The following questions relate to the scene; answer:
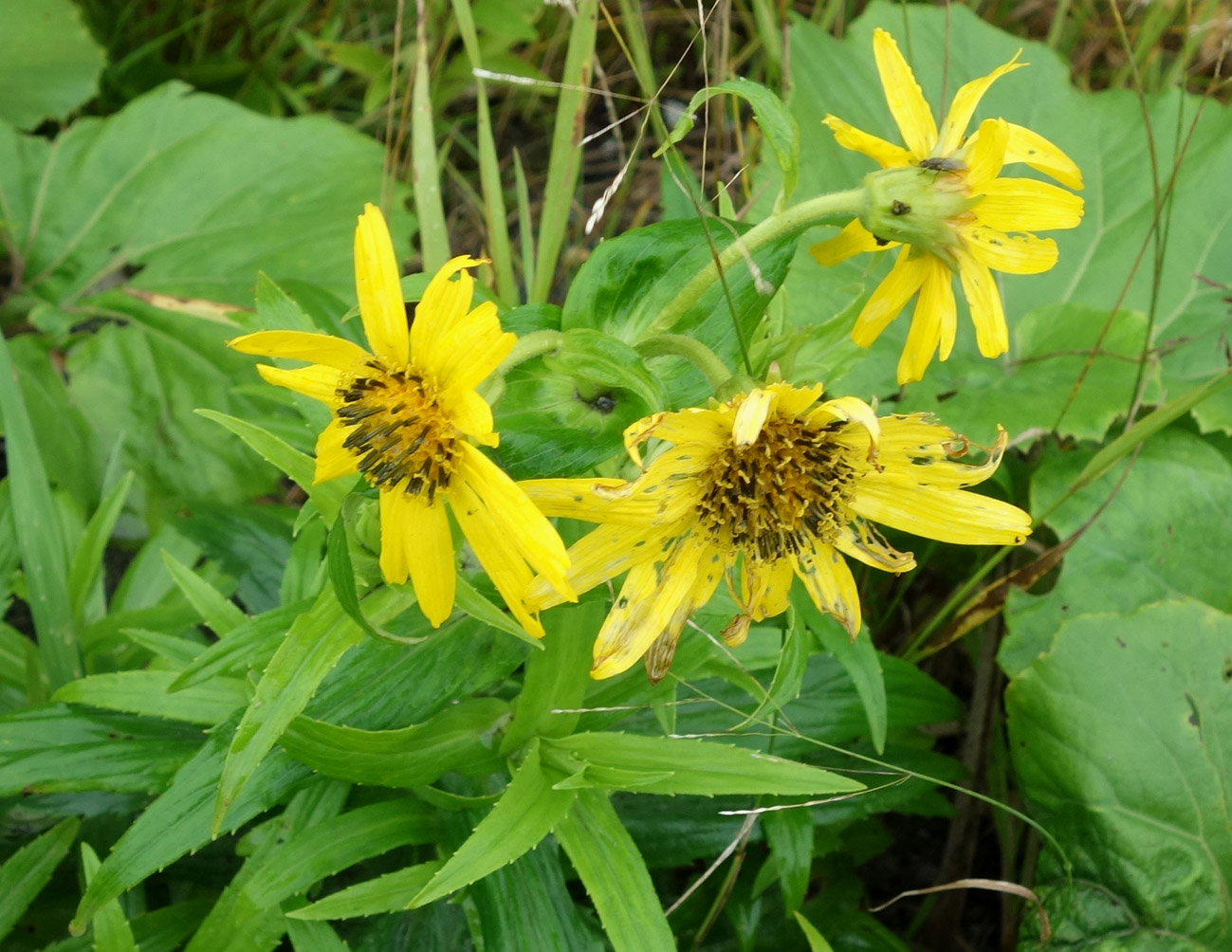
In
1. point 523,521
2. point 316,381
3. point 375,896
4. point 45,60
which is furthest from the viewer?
point 45,60

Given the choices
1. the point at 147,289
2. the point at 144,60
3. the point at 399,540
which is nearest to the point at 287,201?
the point at 147,289

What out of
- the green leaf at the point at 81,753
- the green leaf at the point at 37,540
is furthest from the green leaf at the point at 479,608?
the green leaf at the point at 37,540

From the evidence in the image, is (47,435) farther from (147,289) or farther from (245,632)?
(245,632)

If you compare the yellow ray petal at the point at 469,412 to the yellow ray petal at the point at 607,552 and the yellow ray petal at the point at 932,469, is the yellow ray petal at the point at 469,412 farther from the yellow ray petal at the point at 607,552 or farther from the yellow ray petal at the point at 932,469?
the yellow ray petal at the point at 932,469

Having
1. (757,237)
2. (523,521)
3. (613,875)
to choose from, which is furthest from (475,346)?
(613,875)

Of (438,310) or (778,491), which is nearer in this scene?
(438,310)

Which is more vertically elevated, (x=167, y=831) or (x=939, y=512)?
(x=939, y=512)

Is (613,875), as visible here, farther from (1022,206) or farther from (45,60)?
(45,60)

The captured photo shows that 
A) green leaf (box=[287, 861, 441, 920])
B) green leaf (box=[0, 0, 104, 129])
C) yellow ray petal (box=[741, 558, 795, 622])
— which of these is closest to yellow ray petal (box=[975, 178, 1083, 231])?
yellow ray petal (box=[741, 558, 795, 622])
